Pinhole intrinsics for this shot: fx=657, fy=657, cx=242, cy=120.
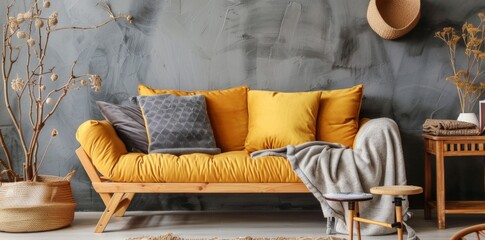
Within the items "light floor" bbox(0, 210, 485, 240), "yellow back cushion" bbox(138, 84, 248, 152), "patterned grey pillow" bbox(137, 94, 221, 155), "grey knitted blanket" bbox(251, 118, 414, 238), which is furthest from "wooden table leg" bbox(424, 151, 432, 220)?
"patterned grey pillow" bbox(137, 94, 221, 155)

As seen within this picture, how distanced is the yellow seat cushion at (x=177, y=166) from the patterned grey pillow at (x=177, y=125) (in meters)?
0.26

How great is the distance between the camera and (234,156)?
4090 mm

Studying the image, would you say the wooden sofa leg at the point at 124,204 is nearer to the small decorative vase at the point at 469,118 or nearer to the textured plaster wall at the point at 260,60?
the textured plaster wall at the point at 260,60

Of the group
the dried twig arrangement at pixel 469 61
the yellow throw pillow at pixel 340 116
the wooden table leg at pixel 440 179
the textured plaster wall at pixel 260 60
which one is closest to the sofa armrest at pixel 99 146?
the textured plaster wall at pixel 260 60

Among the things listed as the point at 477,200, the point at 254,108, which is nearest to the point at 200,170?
the point at 254,108

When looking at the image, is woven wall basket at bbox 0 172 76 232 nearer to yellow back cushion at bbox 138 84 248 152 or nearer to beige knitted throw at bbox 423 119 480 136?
yellow back cushion at bbox 138 84 248 152

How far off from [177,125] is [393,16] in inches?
70.6

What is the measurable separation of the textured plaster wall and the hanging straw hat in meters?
0.10

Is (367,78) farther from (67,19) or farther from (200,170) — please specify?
(67,19)

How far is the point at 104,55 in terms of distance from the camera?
16.2 ft

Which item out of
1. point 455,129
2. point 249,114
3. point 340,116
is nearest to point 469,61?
point 455,129

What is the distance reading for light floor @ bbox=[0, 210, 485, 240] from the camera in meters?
3.95

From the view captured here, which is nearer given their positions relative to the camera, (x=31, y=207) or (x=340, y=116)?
(x=31, y=207)

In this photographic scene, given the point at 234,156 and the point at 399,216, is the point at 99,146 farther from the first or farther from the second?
the point at 399,216
